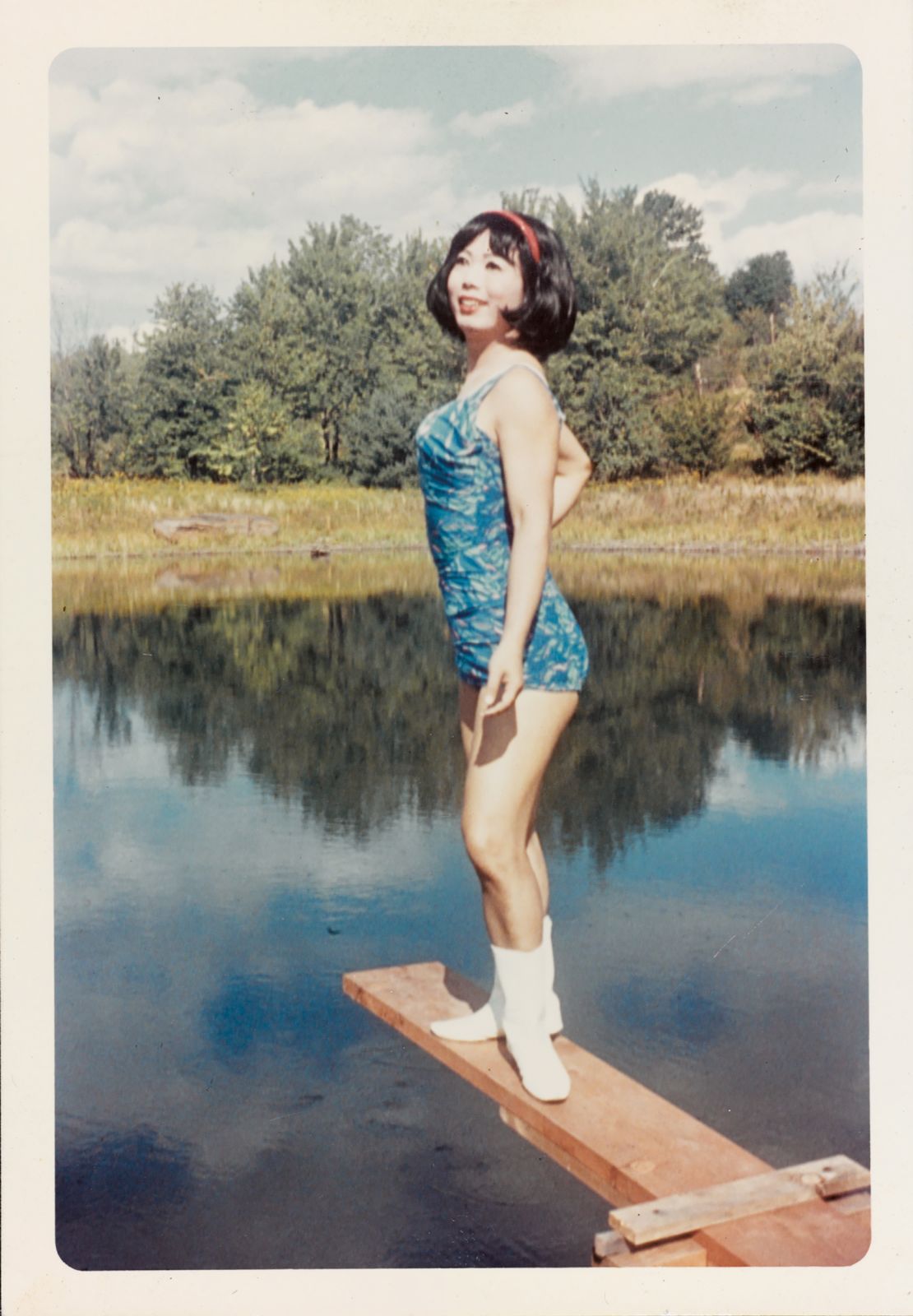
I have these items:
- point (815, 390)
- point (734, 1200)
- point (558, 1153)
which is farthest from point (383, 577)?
point (734, 1200)


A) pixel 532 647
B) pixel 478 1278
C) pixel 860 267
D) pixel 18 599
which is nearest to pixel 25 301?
pixel 18 599

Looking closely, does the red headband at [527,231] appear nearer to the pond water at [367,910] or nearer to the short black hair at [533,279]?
the short black hair at [533,279]

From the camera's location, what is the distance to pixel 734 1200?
3.05m

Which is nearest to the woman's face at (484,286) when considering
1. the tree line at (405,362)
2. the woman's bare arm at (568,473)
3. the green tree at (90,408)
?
the woman's bare arm at (568,473)

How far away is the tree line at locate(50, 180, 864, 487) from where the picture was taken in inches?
187

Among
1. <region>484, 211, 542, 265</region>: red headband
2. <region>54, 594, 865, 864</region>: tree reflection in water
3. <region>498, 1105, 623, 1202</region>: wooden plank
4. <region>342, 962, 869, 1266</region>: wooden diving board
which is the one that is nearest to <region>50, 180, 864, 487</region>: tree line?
<region>54, 594, 865, 864</region>: tree reflection in water

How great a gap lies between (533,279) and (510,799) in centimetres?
124

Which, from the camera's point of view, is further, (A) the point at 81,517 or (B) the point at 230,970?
(A) the point at 81,517

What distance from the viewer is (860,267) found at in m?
3.90

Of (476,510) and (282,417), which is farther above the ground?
(282,417)

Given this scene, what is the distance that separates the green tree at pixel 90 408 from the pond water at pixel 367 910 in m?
0.47

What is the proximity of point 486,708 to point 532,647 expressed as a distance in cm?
19

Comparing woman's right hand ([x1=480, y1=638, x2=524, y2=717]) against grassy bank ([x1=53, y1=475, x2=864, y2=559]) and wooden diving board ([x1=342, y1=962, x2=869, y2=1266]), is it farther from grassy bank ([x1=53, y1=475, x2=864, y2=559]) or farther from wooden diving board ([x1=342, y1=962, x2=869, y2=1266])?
grassy bank ([x1=53, y1=475, x2=864, y2=559])

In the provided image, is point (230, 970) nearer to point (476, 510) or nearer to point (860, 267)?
point (476, 510)
